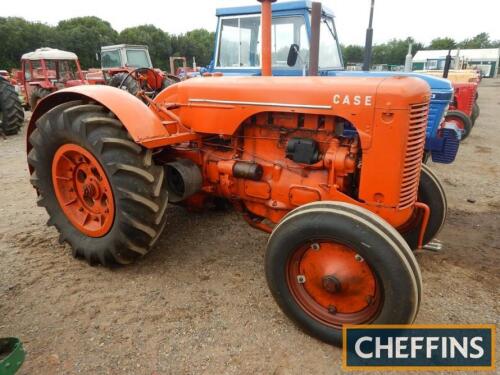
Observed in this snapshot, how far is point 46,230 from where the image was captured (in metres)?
3.87

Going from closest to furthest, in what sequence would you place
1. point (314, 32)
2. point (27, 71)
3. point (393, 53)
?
1. point (314, 32)
2. point (27, 71)
3. point (393, 53)

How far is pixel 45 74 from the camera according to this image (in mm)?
11297

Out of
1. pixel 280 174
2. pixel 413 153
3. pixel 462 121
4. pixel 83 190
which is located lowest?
pixel 462 121

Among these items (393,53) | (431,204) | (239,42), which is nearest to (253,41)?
(239,42)

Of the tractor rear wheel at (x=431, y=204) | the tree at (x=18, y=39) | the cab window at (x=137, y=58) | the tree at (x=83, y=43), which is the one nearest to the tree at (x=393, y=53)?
the tree at (x=83, y=43)

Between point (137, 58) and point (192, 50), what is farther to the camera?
point (192, 50)

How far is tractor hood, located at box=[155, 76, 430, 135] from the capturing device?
229cm

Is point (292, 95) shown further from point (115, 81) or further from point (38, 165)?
point (115, 81)

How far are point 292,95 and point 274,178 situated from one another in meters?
0.63

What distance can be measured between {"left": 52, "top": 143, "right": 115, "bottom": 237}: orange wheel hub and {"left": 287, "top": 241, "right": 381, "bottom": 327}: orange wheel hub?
1.46 metres

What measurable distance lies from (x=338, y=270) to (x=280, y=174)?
0.88m

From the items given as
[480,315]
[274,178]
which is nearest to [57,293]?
[274,178]

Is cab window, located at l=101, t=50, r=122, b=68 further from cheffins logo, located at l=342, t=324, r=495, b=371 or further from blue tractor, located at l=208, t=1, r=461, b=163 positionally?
cheffins logo, located at l=342, t=324, r=495, b=371

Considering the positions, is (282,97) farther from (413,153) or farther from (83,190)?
(83,190)
